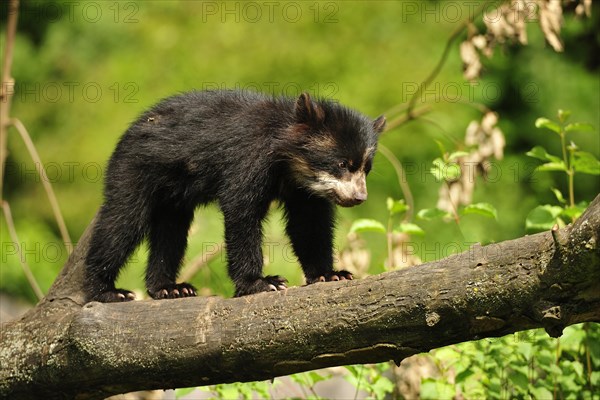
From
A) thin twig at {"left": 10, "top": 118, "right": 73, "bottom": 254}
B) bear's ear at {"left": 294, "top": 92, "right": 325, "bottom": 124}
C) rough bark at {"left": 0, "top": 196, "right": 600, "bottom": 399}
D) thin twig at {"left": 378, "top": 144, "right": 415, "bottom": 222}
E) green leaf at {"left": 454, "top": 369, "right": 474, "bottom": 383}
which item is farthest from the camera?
thin twig at {"left": 10, "top": 118, "right": 73, "bottom": 254}

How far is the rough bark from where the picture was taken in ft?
11.5

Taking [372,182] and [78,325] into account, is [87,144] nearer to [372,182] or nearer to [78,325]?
[372,182]

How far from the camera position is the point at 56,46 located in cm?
1291

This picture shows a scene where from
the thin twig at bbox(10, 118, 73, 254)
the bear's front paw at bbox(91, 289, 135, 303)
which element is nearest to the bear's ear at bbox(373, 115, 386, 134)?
the bear's front paw at bbox(91, 289, 135, 303)

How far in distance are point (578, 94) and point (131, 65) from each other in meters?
5.58

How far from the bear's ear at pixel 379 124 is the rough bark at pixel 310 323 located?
173cm

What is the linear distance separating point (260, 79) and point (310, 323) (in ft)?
27.6

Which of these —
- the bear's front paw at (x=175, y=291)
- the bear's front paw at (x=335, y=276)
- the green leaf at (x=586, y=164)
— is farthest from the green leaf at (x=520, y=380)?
the bear's front paw at (x=175, y=291)

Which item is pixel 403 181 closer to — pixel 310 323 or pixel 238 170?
pixel 238 170

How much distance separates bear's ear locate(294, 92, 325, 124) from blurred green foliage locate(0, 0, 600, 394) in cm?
592

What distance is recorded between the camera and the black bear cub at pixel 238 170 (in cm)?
526

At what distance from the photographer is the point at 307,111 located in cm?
540

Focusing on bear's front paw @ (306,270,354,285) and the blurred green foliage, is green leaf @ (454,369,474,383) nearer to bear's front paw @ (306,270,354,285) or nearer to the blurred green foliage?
bear's front paw @ (306,270,354,285)

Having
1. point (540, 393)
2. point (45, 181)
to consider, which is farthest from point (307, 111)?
point (45, 181)
